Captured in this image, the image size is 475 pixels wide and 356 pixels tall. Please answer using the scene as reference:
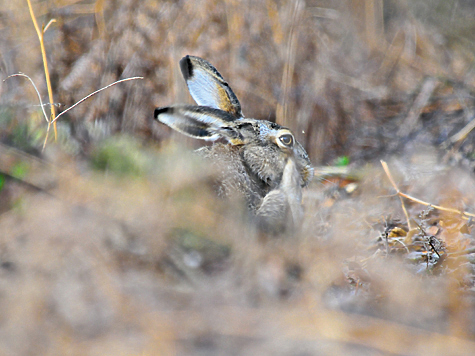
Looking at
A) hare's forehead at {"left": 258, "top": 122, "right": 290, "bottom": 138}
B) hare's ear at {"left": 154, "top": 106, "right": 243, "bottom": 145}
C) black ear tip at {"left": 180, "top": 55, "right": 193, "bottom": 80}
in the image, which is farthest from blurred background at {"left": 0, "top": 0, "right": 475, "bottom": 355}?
hare's forehead at {"left": 258, "top": 122, "right": 290, "bottom": 138}

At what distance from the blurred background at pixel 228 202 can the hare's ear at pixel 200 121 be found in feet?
0.69

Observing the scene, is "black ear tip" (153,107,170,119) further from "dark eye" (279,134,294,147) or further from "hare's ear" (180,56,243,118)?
"dark eye" (279,134,294,147)

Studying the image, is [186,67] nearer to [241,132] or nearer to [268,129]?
[241,132]

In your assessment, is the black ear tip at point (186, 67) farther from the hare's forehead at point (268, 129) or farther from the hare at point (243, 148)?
the hare's forehead at point (268, 129)

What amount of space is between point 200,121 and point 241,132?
14.1 inches

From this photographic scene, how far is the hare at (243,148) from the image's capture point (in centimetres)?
278

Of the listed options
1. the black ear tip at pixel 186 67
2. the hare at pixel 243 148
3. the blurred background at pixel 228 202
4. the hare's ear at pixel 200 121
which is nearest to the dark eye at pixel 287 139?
the hare at pixel 243 148

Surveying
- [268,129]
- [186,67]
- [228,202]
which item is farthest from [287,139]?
[186,67]

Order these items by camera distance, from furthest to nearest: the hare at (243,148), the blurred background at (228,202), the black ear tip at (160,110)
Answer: the hare at (243,148) < the black ear tip at (160,110) < the blurred background at (228,202)

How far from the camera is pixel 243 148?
3121mm

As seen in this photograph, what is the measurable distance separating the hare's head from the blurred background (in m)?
0.18

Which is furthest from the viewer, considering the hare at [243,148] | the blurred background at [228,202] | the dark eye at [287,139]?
the dark eye at [287,139]

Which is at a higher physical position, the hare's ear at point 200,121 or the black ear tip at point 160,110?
the black ear tip at point 160,110

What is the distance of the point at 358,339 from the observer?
1.30 m
